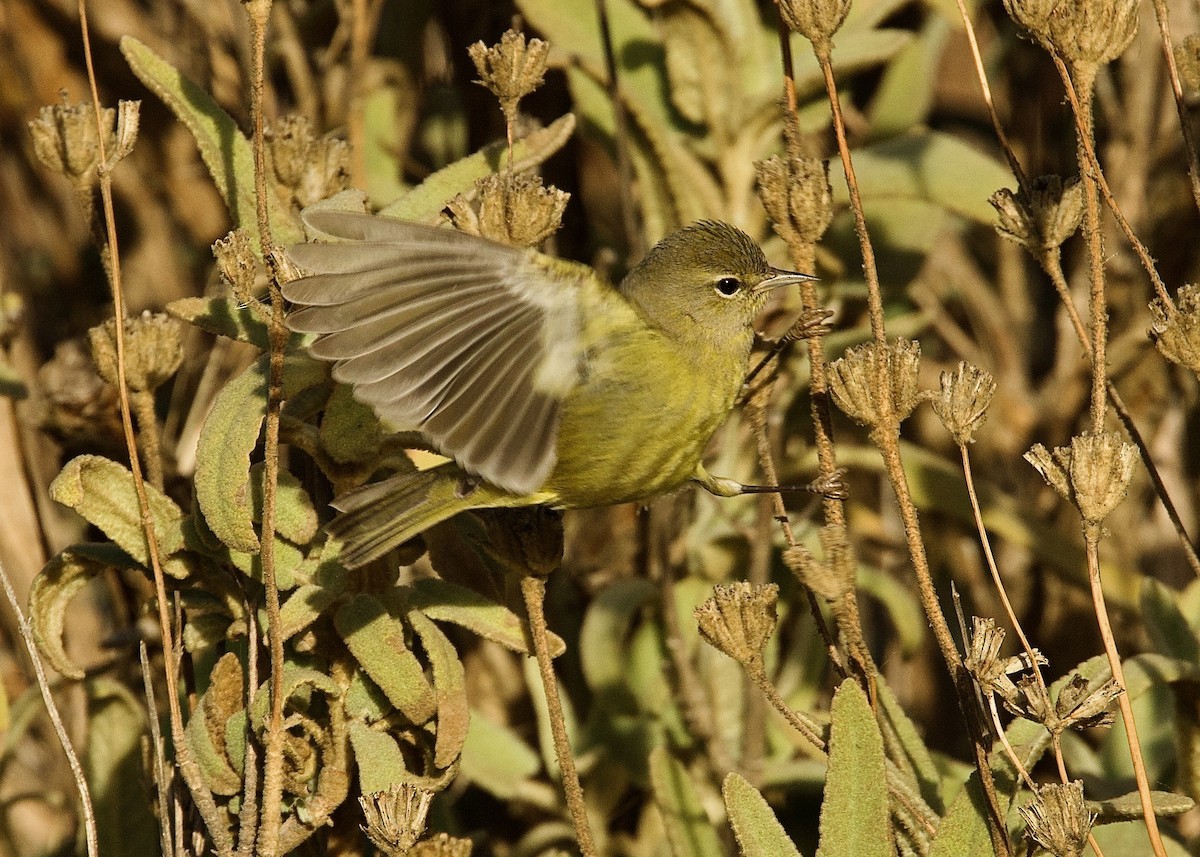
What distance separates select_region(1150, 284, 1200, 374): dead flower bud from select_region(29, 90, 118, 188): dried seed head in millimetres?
1166

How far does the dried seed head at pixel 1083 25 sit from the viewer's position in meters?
1.45

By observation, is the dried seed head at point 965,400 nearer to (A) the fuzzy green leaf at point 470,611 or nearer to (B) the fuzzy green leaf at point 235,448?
(A) the fuzzy green leaf at point 470,611

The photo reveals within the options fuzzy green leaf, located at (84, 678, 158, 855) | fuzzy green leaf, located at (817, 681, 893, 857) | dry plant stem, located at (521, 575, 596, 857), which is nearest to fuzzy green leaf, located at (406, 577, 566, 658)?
dry plant stem, located at (521, 575, 596, 857)

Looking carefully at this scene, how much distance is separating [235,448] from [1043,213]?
3.01ft

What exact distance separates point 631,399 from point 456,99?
1.23 m

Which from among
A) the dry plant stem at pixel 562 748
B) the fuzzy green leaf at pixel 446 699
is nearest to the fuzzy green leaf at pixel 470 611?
the fuzzy green leaf at pixel 446 699

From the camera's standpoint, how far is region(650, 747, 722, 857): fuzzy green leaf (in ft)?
6.98

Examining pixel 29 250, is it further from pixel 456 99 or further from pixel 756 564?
pixel 756 564

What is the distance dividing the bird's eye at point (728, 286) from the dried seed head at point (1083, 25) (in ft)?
2.35

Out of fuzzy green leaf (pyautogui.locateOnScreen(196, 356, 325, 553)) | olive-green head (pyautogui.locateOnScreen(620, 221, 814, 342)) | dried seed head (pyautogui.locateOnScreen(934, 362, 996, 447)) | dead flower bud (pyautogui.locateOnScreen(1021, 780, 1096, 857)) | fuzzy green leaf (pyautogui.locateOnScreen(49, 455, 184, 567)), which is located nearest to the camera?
dead flower bud (pyautogui.locateOnScreen(1021, 780, 1096, 857))

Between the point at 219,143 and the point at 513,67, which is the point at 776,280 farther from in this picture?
the point at 219,143

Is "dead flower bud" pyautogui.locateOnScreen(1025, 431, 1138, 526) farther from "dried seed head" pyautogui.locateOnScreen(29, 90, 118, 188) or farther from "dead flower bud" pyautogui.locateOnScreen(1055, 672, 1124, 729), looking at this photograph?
"dried seed head" pyautogui.locateOnScreen(29, 90, 118, 188)

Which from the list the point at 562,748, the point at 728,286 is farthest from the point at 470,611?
the point at 728,286

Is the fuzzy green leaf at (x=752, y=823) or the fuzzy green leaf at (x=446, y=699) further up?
the fuzzy green leaf at (x=446, y=699)
